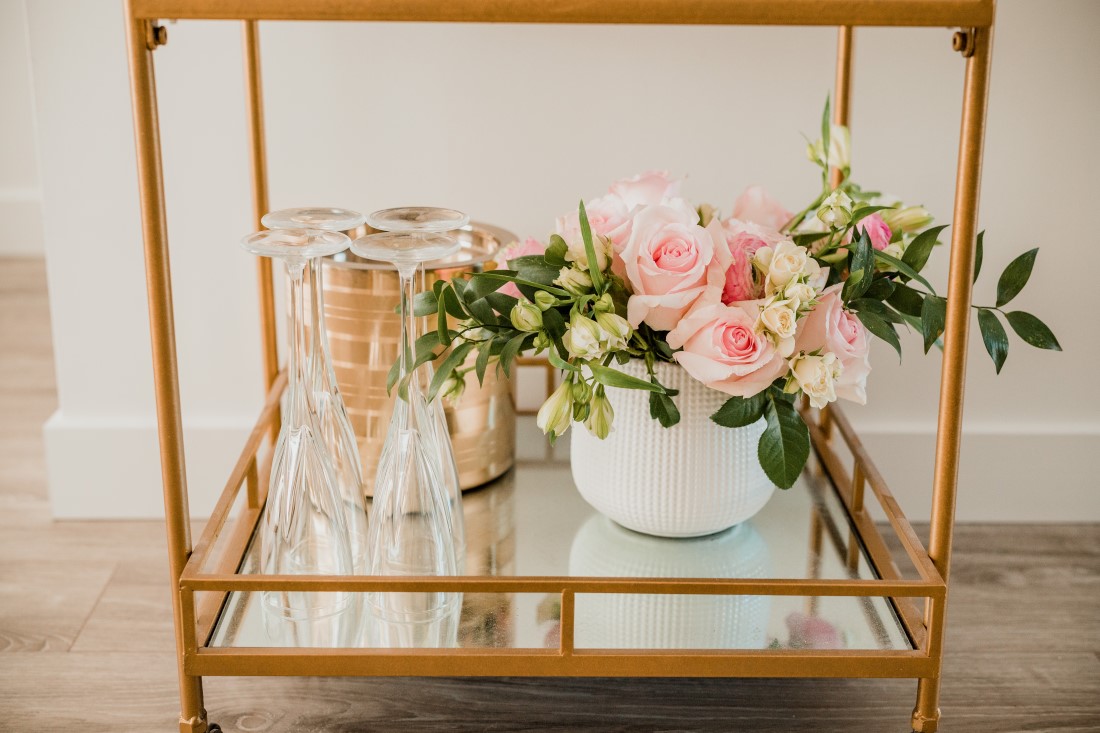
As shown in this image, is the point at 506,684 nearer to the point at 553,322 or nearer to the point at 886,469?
the point at 553,322

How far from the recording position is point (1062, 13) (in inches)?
46.8

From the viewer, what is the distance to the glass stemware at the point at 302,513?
0.87 m

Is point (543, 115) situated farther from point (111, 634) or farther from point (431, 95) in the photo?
point (111, 634)

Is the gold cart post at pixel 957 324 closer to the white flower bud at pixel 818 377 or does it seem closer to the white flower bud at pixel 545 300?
the white flower bud at pixel 818 377

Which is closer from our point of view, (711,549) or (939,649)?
(939,649)

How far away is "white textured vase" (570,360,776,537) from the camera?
35.7 inches

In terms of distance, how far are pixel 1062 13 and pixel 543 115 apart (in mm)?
566

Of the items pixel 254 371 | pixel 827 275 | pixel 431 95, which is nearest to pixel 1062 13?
pixel 827 275

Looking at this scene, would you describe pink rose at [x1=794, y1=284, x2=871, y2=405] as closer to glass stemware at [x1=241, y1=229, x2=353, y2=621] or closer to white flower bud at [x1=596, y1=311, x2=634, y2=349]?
white flower bud at [x1=596, y1=311, x2=634, y2=349]

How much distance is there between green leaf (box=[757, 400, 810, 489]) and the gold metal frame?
3.2 inches

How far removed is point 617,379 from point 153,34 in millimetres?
379

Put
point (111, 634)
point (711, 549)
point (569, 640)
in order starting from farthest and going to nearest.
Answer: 1. point (111, 634)
2. point (711, 549)
3. point (569, 640)

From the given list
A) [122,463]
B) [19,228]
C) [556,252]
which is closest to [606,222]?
[556,252]

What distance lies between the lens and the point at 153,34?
0.72m
